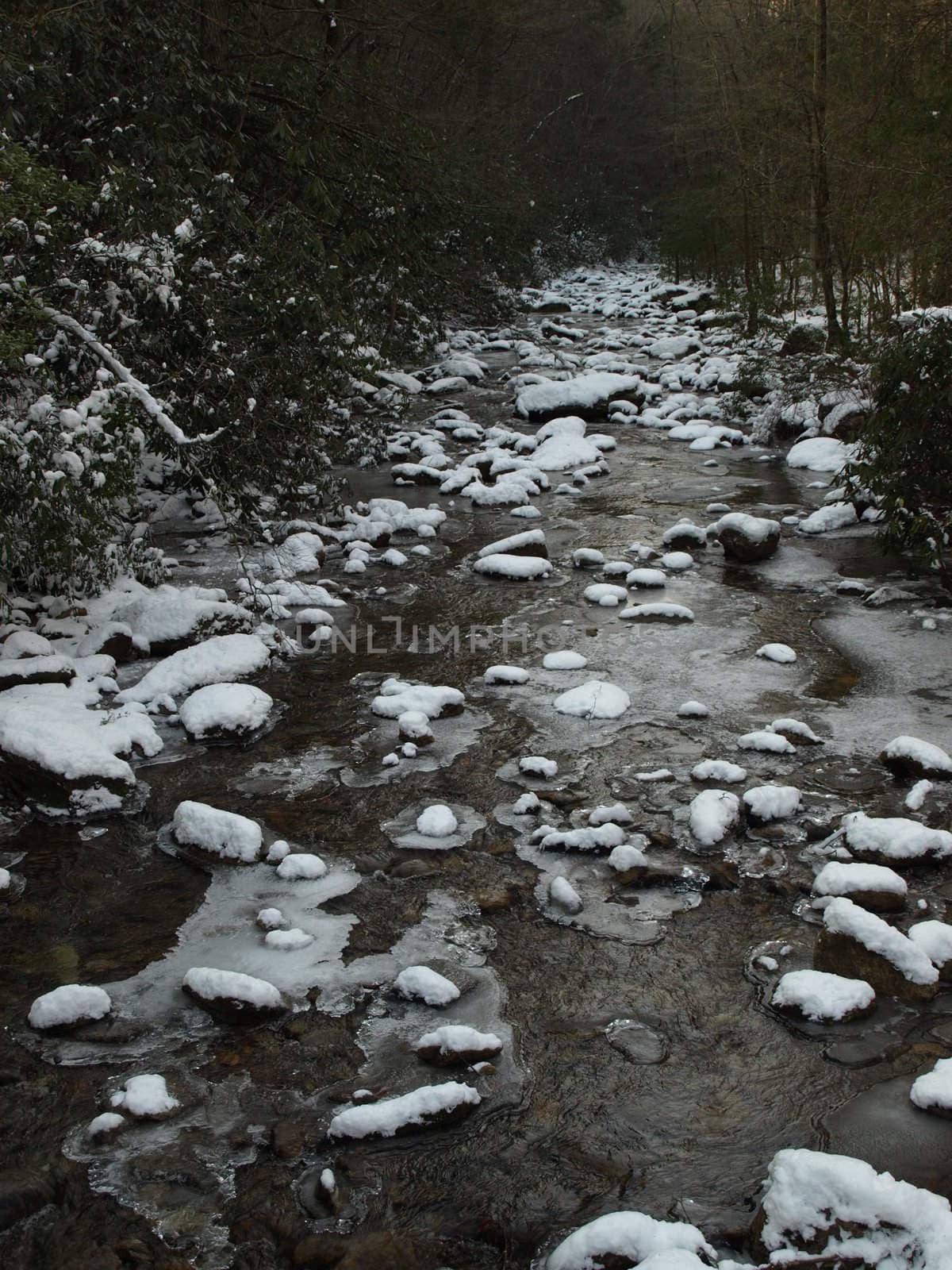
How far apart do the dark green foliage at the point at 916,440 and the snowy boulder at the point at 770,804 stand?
2.87 m

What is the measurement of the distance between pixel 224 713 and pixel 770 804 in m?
2.43

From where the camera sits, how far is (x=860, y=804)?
419 centimetres

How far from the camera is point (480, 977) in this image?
3326 millimetres

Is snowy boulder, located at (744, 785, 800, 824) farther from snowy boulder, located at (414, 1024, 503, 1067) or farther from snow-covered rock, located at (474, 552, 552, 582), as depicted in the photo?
snow-covered rock, located at (474, 552, 552, 582)

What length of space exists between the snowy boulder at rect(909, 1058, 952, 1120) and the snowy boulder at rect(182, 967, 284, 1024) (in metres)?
1.70

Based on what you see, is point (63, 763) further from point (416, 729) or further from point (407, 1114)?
point (407, 1114)

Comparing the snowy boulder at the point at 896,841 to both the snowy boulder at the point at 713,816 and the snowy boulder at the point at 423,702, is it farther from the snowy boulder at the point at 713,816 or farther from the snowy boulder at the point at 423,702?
the snowy boulder at the point at 423,702

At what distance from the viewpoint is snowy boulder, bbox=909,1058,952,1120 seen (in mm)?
2654

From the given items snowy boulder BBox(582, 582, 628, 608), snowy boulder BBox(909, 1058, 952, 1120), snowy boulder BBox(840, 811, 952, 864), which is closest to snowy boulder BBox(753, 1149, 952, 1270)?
snowy boulder BBox(909, 1058, 952, 1120)

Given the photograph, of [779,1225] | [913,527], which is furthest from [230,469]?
[779,1225]

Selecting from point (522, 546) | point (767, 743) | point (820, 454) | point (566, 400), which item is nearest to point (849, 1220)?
point (767, 743)

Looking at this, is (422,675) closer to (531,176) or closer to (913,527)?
(913,527)

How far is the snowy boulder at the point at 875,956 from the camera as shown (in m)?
3.12

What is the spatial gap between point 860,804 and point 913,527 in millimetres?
2771
